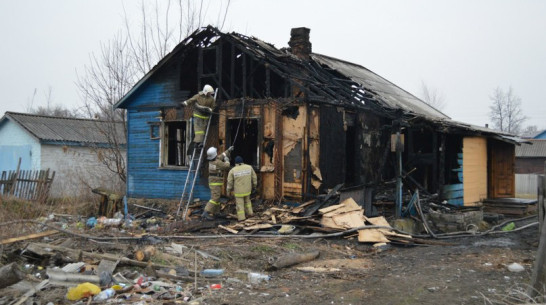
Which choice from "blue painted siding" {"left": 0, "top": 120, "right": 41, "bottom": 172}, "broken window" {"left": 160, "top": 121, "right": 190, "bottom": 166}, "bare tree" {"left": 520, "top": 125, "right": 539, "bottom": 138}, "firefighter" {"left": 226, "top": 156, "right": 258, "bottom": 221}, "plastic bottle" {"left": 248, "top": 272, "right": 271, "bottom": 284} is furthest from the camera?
"bare tree" {"left": 520, "top": 125, "right": 539, "bottom": 138}

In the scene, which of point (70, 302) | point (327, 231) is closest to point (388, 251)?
point (327, 231)

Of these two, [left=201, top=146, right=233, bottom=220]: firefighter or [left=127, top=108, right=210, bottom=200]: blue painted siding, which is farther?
[left=127, top=108, right=210, bottom=200]: blue painted siding

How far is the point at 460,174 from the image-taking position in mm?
15719

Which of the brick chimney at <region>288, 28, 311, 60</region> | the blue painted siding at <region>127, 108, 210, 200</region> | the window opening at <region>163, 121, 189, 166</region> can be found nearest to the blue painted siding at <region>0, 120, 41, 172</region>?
the blue painted siding at <region>127, 108, 210, 200</region>

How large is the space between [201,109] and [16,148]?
16119mm

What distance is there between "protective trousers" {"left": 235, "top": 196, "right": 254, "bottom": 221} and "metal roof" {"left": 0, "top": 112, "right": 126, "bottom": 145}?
41.4 ft

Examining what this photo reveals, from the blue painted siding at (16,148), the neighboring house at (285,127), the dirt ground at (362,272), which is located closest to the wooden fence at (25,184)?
the neighboring house at (285,127)

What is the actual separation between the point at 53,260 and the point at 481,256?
291 inches

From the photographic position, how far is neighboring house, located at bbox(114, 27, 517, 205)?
11.8m

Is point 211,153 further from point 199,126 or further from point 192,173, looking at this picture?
point 192,173

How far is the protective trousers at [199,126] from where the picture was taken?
12440mm

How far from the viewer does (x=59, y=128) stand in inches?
961

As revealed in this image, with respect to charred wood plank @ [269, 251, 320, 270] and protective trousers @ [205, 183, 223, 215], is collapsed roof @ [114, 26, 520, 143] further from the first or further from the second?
charred wood plank @ [269, 251, 320, 270]

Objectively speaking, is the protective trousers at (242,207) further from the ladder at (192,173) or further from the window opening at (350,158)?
the window opening at (350,158)
